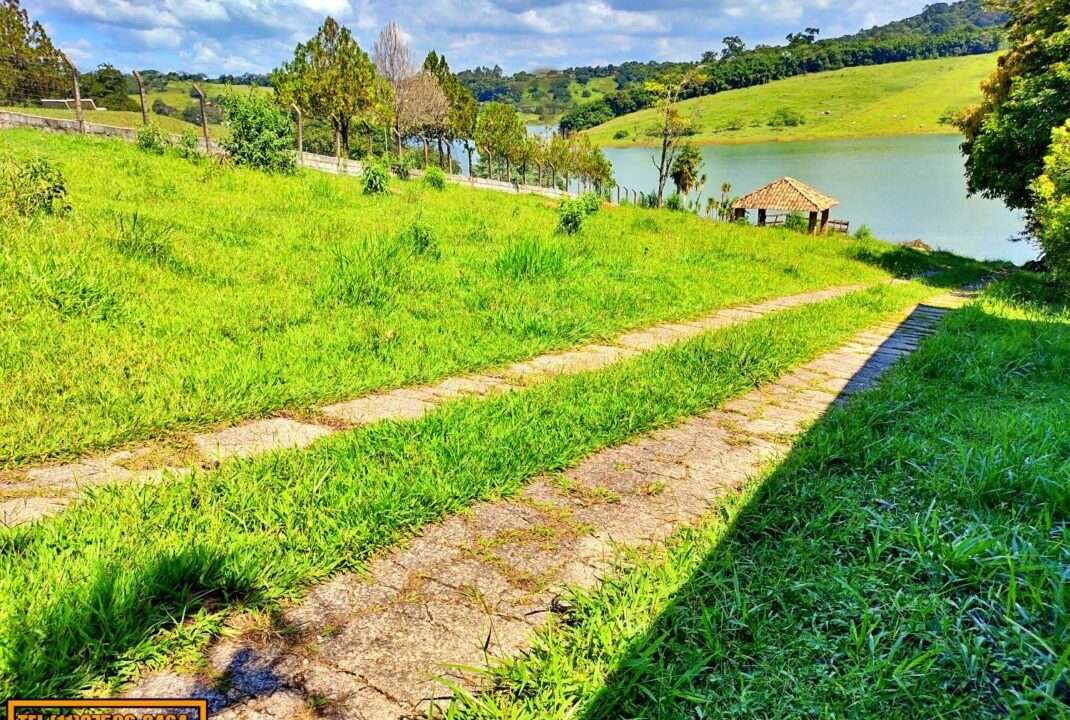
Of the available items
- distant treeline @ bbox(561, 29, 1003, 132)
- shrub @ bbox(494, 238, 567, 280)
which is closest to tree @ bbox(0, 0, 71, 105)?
shrub @ bbox(494, 238, 567, 280)

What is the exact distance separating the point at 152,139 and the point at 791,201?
910 inches

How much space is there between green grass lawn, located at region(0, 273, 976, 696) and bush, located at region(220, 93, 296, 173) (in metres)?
9.75

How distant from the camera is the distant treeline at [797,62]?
380 feet

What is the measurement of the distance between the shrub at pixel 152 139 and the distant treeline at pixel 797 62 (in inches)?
4252

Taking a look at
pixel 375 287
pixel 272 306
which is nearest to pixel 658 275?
pixel 375 287

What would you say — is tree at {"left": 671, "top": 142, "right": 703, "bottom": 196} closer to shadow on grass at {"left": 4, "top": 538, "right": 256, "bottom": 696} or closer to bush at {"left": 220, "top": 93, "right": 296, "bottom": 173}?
bush at {"left": 220, "top": 93, "right": 296, "bottom": 173}

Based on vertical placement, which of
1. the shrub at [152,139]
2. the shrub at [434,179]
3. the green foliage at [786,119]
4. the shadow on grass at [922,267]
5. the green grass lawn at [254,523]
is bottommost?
the shadow on grass at [922,267]

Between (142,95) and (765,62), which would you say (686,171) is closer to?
(142,95)

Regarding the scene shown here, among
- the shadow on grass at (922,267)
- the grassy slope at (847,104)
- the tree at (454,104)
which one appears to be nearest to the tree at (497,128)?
the tree at (454,104)

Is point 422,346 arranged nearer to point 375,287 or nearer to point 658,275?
point 375,287

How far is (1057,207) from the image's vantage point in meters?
8.83

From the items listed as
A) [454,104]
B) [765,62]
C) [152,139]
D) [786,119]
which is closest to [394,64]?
[454,104]

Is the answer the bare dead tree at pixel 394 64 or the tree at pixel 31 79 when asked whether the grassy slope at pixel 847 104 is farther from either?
the tree at pixel 31 79

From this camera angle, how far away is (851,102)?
9756 centimetres
